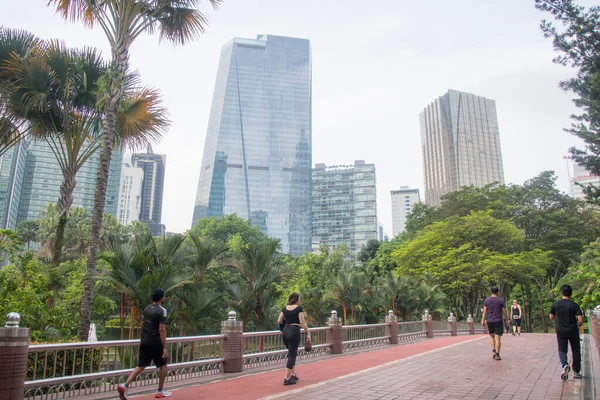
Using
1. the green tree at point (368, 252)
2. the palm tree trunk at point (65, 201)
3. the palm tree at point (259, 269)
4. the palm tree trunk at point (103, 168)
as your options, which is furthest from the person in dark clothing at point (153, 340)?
the green tree at point (368, 252)

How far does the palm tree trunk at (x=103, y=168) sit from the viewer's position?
31.3 feet

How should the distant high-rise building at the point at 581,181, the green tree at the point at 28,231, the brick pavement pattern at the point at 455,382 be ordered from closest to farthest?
the brick pavement pattern at the point at 455,382
the distant high-rise building at the point at 581,181
the green tree at the point at 28,231

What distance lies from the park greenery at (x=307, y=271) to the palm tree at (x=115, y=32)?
96 cm

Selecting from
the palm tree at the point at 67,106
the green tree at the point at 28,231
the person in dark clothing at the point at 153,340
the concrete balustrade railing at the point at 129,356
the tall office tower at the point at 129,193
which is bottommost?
the concrete balustrade railing at the point at 129,356

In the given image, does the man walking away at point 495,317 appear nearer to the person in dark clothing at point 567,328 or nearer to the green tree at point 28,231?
the person in dark clothing at point 567,328

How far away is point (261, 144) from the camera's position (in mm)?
132750

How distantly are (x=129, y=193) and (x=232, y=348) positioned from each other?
148 m

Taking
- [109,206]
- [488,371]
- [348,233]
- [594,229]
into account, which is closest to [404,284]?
[488,371]

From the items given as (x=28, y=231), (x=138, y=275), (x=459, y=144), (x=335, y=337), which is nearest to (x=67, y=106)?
(x=138, y=275)

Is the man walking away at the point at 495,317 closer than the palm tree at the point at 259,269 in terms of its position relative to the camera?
Yes

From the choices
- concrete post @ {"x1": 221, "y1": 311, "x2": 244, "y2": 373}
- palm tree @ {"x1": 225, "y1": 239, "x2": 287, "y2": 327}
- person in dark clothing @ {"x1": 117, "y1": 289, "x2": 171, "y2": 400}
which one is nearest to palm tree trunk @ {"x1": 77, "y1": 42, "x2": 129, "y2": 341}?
concrete post @ {"x1": 221, "y1": 311, "x2": 244, "y2": 373}

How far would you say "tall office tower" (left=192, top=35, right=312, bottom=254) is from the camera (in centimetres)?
12581

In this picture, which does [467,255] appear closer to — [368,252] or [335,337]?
[368,252]

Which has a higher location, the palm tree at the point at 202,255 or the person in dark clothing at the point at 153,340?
the palm tree at the point at 202,255
